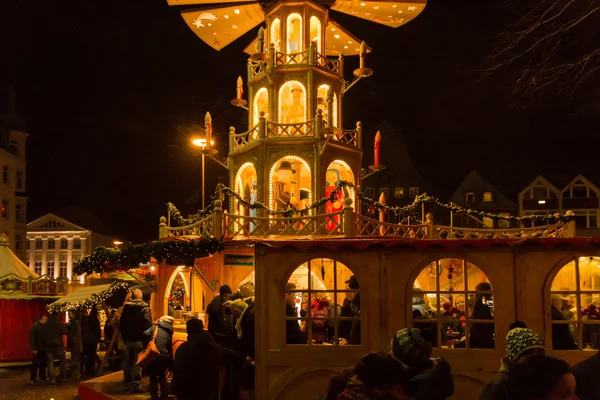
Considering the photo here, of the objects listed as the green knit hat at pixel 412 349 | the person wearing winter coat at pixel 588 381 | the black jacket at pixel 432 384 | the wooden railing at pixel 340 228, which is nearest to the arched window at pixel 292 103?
the wooden railing at pixel 340 228

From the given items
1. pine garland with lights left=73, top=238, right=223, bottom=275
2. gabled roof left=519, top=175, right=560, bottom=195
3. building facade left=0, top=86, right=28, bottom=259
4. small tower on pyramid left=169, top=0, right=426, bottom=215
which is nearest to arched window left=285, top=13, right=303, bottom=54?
small tower on pyramid left=169, top=0, right=426, bottom=215

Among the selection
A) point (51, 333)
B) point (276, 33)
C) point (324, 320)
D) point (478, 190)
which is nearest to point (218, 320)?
point (324, 320)

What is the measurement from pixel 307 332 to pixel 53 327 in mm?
8634

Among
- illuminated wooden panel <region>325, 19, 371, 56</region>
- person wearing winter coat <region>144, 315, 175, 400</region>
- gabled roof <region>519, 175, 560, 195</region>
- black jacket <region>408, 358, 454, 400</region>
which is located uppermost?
illuminated wooden panel <region>325, 19, 371, 56</region>

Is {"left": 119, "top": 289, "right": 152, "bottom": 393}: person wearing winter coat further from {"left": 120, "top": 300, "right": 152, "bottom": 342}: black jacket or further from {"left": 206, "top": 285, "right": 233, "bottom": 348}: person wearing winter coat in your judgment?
{"left": 206, "top": 285, "right": 233, "bottom": 348}: person wearing winter coat

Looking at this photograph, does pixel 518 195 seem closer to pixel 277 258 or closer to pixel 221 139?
pixel 221 139

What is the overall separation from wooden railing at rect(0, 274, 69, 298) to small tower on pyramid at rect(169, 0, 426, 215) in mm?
7624

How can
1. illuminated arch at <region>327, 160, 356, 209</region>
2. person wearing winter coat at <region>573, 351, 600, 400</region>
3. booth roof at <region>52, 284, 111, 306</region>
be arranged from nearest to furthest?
person wearing winter coat at <region>573, 351, 600, 400</region>
booth roof at <region>52, 284, 111, 306</region>
illuminated arch at <region>327, 160, 356, 209</region>

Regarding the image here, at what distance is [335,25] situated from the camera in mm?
22266

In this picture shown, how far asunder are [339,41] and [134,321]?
14780 mm

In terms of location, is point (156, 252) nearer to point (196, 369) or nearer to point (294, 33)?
point (196, 369)

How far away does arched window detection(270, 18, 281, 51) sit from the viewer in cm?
2081

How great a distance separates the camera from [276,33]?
69.5 ft

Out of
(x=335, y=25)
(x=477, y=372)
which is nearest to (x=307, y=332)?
(x=477, y=372)
